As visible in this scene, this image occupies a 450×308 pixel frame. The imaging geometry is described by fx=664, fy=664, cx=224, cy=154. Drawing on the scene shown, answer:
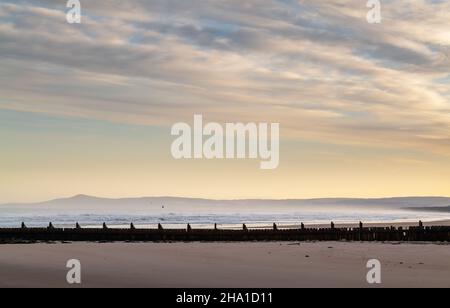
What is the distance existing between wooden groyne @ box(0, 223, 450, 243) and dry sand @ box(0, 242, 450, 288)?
3.29 metres

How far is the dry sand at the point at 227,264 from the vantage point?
850 inches

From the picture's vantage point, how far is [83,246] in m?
38.2

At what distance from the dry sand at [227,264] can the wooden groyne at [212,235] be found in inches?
129
